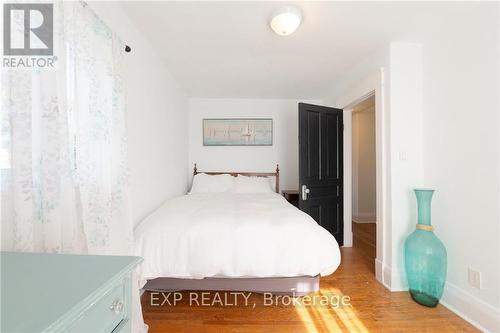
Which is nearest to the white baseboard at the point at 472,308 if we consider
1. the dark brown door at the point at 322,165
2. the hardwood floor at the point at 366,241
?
the hardwood floor at the point at 366,241

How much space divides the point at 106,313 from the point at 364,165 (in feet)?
16.1

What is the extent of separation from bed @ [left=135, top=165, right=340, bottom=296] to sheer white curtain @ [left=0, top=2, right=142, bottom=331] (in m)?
0.23

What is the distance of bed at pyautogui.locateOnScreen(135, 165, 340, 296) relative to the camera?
161cm

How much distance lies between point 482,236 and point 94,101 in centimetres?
260

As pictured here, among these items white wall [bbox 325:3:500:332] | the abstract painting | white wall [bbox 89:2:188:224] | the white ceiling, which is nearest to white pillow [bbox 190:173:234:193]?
white wall [bbox 89:2:188:224]

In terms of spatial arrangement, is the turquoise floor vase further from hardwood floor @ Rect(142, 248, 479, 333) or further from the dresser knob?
the dresser knob

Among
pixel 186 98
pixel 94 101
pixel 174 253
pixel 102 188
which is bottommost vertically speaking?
pixel 174 253

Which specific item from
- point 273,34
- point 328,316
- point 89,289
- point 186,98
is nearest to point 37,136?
point 89,289

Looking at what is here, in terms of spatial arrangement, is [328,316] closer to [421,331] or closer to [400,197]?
[421,331]

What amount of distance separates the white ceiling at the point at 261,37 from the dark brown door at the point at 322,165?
552 millimetres

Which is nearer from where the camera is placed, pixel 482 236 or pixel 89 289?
pixel 89 289

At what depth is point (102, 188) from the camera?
4.26ft

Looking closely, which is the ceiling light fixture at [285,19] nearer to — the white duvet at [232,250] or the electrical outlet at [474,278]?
the white duvet at [232,250]

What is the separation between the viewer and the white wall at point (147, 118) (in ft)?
5.83
